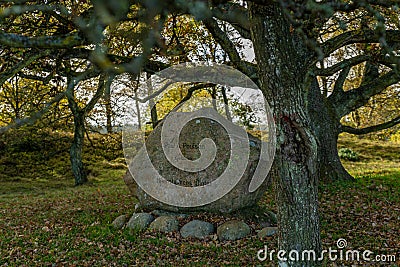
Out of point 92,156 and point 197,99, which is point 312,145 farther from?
point 92,156

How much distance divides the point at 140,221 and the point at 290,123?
213 inches

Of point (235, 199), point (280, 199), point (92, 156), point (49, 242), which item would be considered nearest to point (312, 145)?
point (280, 199)

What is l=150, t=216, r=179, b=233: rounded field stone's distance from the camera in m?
9.10

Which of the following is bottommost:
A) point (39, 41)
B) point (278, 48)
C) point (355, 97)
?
point (39, 41)

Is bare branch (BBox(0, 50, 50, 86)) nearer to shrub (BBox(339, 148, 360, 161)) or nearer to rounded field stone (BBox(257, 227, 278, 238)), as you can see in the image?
rounded field stone (BBox(257, 227, 278, 238))

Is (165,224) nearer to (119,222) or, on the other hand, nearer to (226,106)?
(119,222)

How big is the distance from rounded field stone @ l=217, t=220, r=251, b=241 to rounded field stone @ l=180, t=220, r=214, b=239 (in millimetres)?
259

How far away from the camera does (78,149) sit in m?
18.7

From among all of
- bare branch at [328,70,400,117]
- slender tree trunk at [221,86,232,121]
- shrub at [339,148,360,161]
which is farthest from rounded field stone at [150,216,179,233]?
shrub at [339,148,360,161]

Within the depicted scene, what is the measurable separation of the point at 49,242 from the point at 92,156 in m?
16.3

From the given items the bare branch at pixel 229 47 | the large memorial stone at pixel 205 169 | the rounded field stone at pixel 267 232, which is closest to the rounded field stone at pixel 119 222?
the large memorial stone at pixel 205 169

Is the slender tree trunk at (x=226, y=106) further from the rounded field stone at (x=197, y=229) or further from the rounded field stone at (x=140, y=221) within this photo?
the rounded field stone at (x=197, y=229)

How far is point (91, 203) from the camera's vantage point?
13.2 metres

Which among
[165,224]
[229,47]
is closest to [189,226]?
[165,224]
